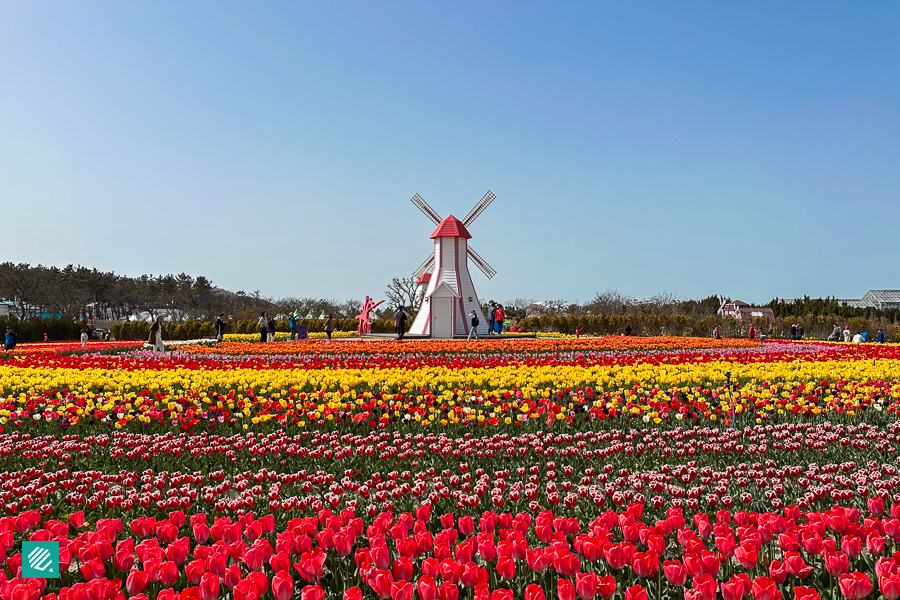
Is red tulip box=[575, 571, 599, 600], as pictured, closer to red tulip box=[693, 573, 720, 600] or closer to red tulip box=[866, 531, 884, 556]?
red tulip box=[693, 573, 720, 600]

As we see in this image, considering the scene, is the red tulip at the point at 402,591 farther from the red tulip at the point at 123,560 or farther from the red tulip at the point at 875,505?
the red tulip at the point at 875,505

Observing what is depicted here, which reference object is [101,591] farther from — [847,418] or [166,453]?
[847,418]

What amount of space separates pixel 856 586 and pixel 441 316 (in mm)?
26424

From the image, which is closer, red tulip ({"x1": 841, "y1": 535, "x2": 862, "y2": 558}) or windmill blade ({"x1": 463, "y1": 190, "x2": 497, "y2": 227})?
red tulip ({"x1": 841, "y1": 535, "x2": 862, "y2": 558})

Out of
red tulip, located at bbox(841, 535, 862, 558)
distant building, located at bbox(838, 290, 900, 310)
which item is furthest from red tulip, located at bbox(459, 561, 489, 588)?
distant building, located at bbox(838, 290, 900, 310)

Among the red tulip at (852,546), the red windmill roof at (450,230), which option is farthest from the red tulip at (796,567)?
the red windmill roof at (450,230)

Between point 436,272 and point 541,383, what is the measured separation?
21431 millimetres

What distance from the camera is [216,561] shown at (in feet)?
7.54

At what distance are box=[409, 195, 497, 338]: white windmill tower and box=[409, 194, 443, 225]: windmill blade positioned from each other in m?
7.25

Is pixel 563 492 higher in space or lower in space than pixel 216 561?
lower

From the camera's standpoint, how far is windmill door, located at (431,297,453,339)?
93.0ft

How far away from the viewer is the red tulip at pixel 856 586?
6.65 ft

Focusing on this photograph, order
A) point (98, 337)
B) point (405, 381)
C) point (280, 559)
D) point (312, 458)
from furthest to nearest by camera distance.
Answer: point (98, 337)
point (405, 381)
point (312, 458)
point (280, 559)

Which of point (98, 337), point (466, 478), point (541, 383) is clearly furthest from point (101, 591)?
point (98, 337)
